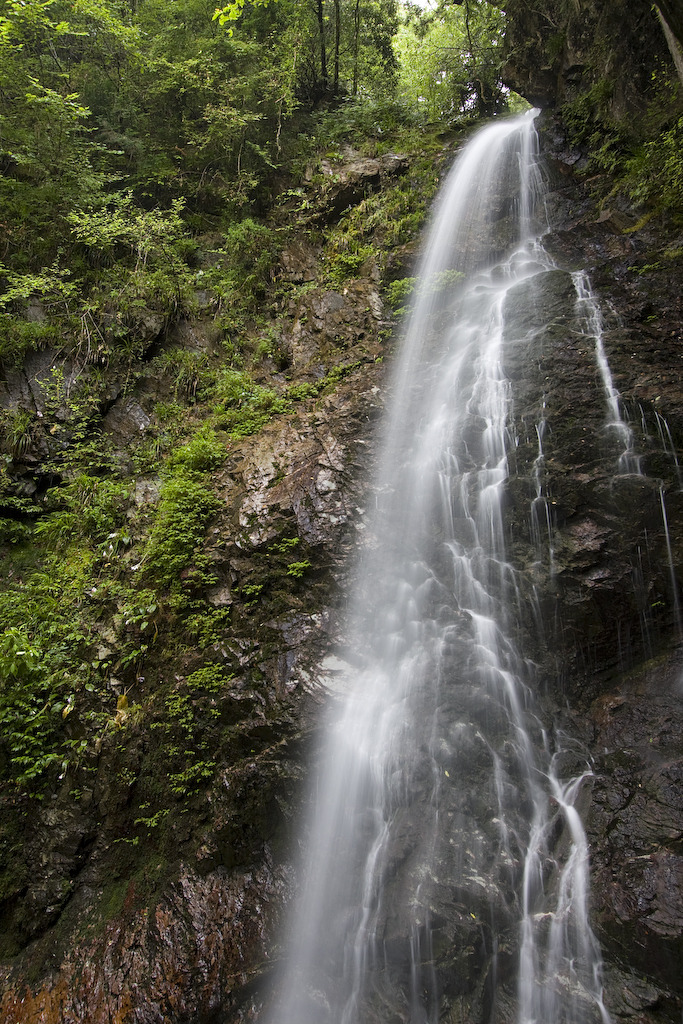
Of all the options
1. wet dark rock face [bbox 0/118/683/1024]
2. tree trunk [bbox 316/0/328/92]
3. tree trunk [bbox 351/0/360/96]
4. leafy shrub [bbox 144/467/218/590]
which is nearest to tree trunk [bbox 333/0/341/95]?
tree trunk [bbox 316/0/328/92]

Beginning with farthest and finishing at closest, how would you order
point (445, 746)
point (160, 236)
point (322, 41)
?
point (322, 41), point (160, 236), point (445, 746)

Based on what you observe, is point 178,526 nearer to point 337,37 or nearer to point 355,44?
point 337,37

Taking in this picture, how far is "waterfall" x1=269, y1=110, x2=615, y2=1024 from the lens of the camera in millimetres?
4273

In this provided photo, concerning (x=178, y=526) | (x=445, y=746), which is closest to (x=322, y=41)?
(x=178, y=526)

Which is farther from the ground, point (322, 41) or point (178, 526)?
point (322, 41)

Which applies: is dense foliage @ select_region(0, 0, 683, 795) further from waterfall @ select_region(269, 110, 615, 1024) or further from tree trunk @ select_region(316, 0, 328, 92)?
waterfall @ select_region(269, 110, 615, 1024)

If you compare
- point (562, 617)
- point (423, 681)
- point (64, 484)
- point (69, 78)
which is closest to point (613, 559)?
point (562, 617)

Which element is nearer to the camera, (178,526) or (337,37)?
(178,526)

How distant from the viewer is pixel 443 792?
4988 millimetres

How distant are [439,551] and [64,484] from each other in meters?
5.66

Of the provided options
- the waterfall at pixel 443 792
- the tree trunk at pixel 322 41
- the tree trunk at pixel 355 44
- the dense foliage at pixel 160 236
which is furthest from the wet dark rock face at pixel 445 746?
the tree trunk at pixel 322 41

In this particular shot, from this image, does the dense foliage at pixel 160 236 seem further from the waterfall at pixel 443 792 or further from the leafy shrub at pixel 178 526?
the waterfall at pixel 443 792

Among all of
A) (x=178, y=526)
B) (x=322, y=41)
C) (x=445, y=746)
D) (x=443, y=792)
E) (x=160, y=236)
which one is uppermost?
A: (x=322, y=41)

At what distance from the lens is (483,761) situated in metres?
5.07
